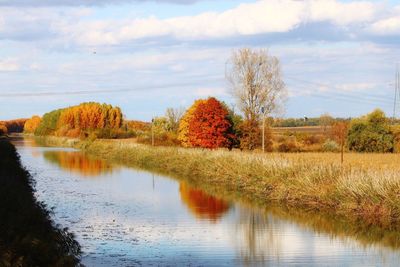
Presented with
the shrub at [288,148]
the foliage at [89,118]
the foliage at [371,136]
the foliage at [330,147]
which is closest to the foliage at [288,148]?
the shrub at [288,148]

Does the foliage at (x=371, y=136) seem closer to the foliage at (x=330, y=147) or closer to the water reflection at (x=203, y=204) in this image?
the foliage at (x=330, y=147)

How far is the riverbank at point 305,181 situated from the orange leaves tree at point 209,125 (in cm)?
254

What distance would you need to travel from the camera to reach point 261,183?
25391 millimetres

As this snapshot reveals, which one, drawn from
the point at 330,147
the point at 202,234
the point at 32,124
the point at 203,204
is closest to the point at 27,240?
the point at 202,234

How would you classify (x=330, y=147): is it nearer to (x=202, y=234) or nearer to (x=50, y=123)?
(x=202, y=234)

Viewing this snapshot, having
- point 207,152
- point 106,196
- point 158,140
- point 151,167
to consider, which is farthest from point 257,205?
point 158,140

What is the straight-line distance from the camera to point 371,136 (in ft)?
155

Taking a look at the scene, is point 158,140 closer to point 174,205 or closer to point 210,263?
point 174,205

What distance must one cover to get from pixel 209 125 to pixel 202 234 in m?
25.4

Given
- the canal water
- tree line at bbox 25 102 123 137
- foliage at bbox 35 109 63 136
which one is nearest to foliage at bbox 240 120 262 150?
the canal water

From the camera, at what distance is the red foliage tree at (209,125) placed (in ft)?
135

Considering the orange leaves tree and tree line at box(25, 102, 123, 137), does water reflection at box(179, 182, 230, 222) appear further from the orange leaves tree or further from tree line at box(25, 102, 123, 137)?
tree line at box(25, 102, 123, 137)

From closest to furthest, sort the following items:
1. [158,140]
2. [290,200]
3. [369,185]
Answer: [369,185]
[290,200]
[158,140]

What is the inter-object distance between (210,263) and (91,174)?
86.3 feet
